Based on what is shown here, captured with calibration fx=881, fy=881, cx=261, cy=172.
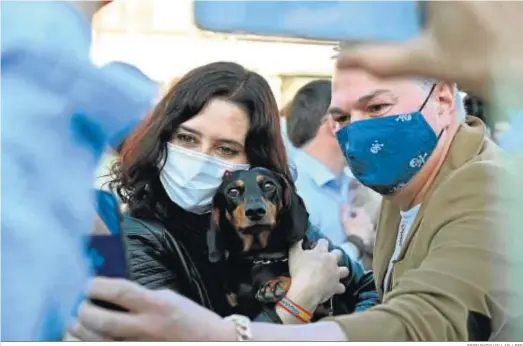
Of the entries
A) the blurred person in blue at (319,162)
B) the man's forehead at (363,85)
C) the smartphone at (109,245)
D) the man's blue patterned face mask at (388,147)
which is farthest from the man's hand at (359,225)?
the smartphone at (109,245)

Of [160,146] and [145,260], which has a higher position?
[160,146]

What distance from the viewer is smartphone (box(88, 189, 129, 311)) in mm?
2479

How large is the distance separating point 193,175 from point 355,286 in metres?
0.61

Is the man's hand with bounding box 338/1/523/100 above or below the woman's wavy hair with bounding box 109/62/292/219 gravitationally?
above

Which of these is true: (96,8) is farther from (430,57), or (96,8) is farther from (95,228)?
(430,57)

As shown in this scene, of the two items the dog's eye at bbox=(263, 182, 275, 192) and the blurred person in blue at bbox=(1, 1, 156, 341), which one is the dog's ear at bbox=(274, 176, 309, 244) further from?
the blurred person in blue at bbox=(1, 1, 156, 341)

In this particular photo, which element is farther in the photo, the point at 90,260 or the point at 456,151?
the point at 456,151

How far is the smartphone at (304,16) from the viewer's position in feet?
8.16

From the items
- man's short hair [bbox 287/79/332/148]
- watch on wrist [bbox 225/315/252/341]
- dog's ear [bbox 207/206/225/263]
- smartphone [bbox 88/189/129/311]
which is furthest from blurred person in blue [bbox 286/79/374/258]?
smartphone [bbox 88/189/129/311]

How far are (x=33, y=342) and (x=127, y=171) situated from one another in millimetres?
544

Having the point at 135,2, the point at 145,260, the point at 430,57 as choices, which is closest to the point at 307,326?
the point at 145,260

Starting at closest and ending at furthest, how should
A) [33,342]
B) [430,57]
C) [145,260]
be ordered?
[430,57] < [33,342] < [145,260]

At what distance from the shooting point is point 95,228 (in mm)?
2494

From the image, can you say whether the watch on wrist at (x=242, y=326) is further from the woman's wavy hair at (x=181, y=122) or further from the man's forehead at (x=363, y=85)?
the man's forehead at (x=363, y=85)
